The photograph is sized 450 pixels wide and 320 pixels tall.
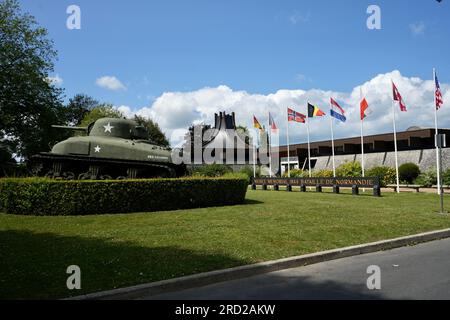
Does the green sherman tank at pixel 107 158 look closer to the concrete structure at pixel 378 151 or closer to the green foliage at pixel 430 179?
the green foliage at pixel 430 179

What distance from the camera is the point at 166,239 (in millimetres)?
7941

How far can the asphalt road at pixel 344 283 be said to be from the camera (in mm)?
4781

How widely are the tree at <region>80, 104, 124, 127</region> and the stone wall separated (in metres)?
28.9

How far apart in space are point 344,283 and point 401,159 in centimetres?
3221

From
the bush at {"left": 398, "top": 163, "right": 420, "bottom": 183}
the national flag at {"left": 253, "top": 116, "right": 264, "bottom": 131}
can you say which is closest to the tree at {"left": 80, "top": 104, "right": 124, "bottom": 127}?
the national flag at {"left": 253, "top": 116, "right": 264, "bottom": 131}

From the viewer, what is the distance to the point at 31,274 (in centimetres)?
542

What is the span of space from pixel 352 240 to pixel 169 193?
7078mm

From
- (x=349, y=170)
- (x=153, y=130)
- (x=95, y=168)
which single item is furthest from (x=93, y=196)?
(x=153, y=130)

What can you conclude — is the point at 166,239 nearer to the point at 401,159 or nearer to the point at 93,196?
the point at 93,196

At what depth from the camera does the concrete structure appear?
103 ft

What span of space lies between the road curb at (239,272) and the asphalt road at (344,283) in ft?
0.41
